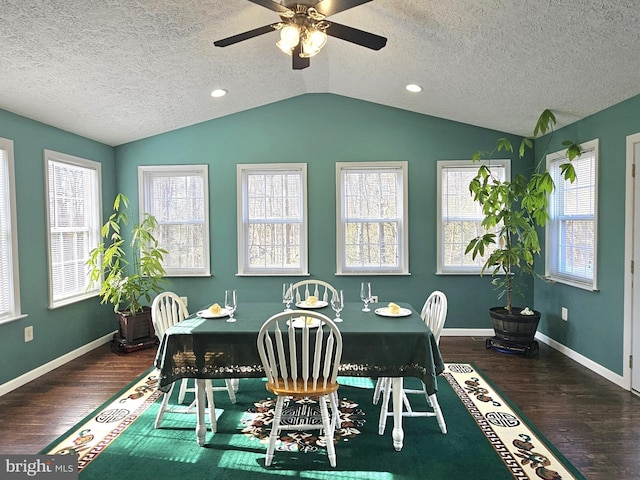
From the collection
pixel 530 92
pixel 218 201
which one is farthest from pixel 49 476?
pixel 530 92

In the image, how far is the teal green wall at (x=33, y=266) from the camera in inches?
150

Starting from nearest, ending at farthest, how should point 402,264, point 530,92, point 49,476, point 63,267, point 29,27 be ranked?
point 49,476
point 29,27
point 530,92
point 63,267
point 402,264

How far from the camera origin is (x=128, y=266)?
5527 millimetres

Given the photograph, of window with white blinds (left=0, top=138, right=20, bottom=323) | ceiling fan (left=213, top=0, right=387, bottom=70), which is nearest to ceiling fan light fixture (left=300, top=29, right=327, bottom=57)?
ceiling fan (left=213, top=0, right=387, bottom=70)

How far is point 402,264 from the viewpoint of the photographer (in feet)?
17.7

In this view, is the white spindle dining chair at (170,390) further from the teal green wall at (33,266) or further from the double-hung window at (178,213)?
the double-hung window at (178,213)

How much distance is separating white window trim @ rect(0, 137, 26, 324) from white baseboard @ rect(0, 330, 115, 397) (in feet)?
1.78

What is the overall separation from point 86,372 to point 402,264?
11.8 ft

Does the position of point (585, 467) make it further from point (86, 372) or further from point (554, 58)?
point (86, 372)

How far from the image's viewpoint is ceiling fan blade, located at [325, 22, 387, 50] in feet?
8.52

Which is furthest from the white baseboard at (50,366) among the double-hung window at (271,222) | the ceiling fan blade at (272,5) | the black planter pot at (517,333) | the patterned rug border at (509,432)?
the black planter pot at (517,333)

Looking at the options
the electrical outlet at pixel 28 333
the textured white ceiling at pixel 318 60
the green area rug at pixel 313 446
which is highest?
the textured white ceiling at pixel 318 60

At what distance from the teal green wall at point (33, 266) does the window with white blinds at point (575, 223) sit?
5.22 metres

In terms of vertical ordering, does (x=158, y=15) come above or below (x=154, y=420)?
above
